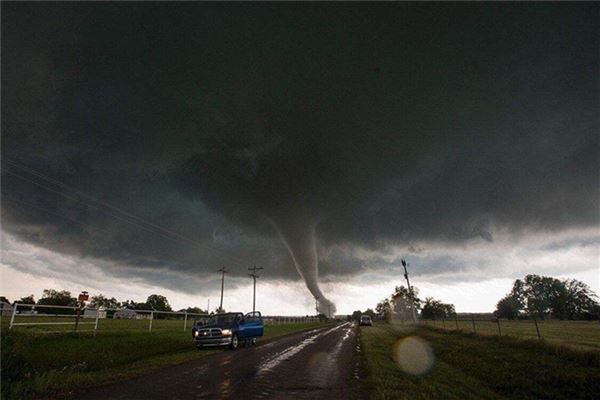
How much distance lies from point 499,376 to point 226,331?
495 inches

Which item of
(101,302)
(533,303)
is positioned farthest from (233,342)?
(101,302)

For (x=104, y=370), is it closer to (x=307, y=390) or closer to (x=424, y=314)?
(x=307, y=390)

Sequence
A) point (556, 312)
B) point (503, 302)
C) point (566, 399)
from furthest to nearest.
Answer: point (503, 302) < point (556, 312) < point (566, 399)

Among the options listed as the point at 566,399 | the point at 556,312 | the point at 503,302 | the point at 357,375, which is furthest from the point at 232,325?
the point at 503,302

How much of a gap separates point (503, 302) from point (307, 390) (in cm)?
15651

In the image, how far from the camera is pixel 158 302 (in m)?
155

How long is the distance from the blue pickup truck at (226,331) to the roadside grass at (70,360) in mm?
1426

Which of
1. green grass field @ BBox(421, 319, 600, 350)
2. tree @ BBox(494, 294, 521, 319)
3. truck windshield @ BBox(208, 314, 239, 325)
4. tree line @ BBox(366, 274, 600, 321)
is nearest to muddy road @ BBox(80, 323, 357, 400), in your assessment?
truck windshield @ BBox(208, 314, 239, 325)

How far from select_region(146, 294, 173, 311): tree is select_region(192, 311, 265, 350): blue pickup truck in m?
148

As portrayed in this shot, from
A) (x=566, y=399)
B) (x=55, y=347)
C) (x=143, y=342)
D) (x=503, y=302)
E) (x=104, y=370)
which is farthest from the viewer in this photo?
(x=503, y=302)

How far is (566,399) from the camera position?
25.8 feet

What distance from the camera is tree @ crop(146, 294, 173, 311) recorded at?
151500mm

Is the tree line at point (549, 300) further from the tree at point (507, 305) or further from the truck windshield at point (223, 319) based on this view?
the truck windshield at point (223, 319)

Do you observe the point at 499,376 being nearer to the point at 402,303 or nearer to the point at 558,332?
the point at 558,332
